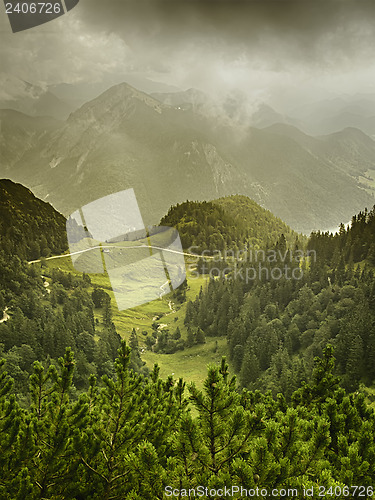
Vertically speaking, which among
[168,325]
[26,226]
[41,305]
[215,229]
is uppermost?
[26,226]

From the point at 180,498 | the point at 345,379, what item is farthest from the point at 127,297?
the point at 180,498

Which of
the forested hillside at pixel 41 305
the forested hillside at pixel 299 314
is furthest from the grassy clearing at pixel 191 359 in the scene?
the forested hillside at pixel 41 305

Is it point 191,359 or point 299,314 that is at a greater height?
point 299,314

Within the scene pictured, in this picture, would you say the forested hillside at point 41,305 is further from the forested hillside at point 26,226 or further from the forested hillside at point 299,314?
the forested hillside at point 299,314

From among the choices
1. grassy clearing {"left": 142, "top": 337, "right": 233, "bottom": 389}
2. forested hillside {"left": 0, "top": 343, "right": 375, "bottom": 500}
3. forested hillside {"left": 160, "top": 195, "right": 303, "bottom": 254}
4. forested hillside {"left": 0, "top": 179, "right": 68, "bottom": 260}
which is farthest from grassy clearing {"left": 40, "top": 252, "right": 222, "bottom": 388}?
forested hillside {"left": 0, "top": 343, "right": 375, "bottom": 500}

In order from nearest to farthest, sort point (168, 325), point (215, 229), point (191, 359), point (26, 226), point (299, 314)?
point (299, 314) < point (191, 359) < point (168, 325) < point (26, 226) < point (215, 229)

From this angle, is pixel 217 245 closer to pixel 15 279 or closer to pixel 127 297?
pixel 127 297

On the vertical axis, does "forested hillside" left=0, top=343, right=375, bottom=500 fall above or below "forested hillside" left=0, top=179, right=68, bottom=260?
below

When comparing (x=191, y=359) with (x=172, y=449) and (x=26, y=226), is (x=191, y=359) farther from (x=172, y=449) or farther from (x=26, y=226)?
(x=172, y=449)

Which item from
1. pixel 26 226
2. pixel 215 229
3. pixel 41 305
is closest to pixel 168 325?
pixel 41 305

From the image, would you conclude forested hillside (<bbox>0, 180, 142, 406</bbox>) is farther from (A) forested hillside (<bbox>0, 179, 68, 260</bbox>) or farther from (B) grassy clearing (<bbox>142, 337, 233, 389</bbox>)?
(B) grassy clearing (<bbox>142, 337, 233, 389</bbox>)

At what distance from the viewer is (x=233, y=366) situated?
255 ft

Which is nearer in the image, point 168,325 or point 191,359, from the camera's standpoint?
point 191,359

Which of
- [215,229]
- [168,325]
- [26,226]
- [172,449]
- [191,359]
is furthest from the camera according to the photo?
[215,229]
